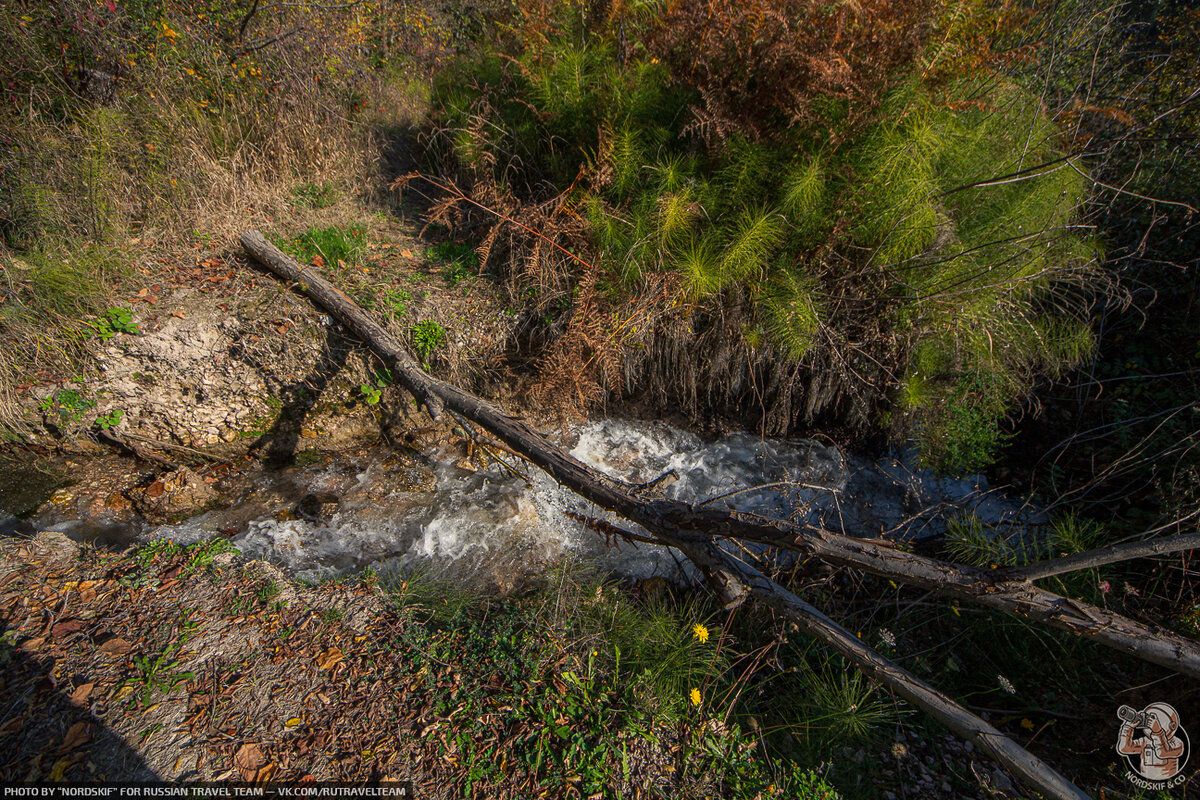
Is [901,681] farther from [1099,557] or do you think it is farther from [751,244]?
[751,244]

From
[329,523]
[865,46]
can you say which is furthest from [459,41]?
[329,523]

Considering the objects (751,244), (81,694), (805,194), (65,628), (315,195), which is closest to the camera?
(81,694)

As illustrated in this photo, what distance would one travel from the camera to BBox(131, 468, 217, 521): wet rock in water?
11.9ft

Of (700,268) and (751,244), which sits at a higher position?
(751,244)

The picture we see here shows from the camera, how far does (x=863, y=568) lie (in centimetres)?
228

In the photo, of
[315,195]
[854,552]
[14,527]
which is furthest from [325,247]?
[854,552]

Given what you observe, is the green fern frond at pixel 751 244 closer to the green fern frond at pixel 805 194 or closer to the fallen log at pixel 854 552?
the green fern frond at pixel 805 194

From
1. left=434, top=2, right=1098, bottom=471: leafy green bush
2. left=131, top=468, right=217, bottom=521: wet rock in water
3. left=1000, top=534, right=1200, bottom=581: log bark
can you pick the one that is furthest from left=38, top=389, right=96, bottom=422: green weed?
left=1000, top=534, right=1200, bottom=581: log bark

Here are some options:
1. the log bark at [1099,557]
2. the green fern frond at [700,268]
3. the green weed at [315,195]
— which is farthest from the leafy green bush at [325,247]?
the log bark at [1099,557]

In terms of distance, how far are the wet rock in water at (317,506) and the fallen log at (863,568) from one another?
5.03ft

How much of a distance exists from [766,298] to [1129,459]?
265 centimetres

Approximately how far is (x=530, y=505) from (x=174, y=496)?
2.68 m

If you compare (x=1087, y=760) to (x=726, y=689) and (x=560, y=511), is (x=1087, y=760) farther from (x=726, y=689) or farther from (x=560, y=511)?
(x=560, y=511)

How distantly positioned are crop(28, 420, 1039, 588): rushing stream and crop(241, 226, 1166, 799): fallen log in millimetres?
742
